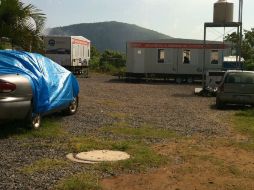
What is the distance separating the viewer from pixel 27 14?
13.7 meters

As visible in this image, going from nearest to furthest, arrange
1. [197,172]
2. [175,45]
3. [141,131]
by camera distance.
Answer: [197,172]
[141,131]
[175,45]

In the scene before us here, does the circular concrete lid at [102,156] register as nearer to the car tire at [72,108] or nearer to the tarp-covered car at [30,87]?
the tarp-covered car at [30,87]

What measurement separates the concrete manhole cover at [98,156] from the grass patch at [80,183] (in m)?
1.10

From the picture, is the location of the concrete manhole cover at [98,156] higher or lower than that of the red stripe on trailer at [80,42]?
lower

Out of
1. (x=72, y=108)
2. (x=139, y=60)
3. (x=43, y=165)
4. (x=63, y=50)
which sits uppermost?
(x=63, y=50)

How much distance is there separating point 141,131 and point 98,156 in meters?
3.06

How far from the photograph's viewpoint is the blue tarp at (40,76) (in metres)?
10.7

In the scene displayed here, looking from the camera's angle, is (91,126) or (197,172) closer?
(197,172)

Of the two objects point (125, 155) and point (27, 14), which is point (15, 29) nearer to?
point (27, 14)

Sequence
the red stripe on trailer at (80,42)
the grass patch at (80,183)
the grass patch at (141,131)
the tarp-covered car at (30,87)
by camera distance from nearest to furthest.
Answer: the grass patch at (80,183) < the tarp-covered car at (30,87) < the grass patch at (141,131) < the red stripe on trailer at (80,42)

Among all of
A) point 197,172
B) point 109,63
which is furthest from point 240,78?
point 109,63

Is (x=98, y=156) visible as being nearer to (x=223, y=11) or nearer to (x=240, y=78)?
(x=240, y=78)

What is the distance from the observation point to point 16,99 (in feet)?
32.6

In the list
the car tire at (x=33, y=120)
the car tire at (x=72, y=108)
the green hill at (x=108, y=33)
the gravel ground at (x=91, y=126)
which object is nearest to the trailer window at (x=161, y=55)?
the gravel ground at (x=91, y=126)
